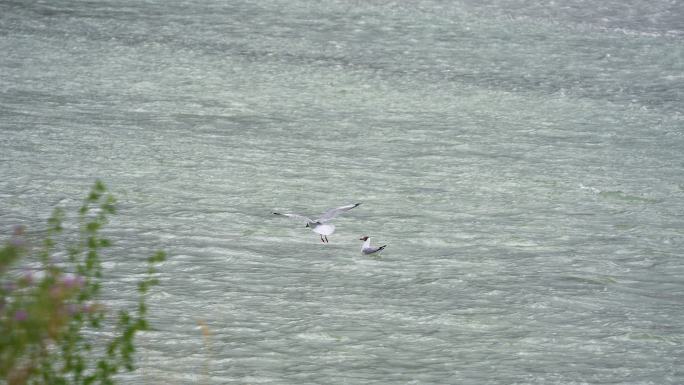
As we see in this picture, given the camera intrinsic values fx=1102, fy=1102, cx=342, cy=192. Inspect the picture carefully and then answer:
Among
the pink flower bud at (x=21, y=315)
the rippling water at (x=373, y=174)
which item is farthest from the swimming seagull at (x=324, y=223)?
the pink flower bud at (x=21, y=315)

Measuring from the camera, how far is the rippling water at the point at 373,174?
2.07 meters

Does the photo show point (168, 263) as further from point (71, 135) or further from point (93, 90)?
point (93, 90)

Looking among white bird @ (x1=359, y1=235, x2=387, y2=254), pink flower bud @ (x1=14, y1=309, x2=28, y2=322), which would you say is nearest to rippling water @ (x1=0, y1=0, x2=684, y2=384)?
white bird @ (x1=359, y1=235, x2=387, y2=254)

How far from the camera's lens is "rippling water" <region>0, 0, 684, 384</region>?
207 centimetres

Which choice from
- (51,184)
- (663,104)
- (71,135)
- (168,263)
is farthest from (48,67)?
(663,104)

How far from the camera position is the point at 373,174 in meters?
3.11

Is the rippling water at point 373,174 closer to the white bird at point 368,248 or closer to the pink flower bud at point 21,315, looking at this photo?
the white bird at point 368,248

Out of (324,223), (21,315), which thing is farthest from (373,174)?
(21,315)

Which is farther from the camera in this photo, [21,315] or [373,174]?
[373,174]

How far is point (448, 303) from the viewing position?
89.3 inches

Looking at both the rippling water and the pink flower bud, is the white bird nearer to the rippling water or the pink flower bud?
the rippling water

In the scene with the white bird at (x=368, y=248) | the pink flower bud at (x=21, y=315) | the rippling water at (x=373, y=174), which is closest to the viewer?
the pink flower bud at (x=21, y=315)

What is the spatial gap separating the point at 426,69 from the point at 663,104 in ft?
2.95

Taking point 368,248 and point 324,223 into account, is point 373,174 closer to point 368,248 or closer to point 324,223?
point 324,223
